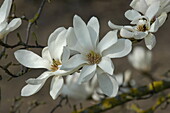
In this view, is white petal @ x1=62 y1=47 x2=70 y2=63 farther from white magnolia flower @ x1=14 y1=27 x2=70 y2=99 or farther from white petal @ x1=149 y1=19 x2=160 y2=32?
white petal @ x1=149 y1=19 x2=160 y2=32

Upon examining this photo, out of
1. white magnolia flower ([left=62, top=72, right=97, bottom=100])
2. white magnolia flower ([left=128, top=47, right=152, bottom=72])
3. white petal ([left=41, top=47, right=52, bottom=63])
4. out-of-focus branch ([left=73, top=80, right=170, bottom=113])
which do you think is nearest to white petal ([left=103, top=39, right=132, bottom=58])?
white petal ([left=41, top=47, right=52, bottom=63])

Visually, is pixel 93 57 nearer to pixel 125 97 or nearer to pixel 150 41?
pixel 150 41

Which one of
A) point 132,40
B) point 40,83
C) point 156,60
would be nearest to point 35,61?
point 40,83

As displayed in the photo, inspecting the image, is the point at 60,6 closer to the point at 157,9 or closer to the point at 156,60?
the point at 156,60

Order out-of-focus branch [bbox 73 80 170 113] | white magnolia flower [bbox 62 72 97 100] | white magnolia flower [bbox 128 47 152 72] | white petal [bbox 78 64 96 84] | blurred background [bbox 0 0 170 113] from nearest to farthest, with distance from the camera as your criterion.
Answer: white petal [bbox 78 64 96 84]
out-of-focus branch [bbox 73 80 170 113]
white magnolia flower [bbox 62 72 97 100]
white magnolia flower [bbox 128 47 152 72]
blurred background [bbox 0 0 170 113]

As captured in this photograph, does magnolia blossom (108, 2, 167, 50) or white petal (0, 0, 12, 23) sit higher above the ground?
white petal (0, 0, 12, 23)

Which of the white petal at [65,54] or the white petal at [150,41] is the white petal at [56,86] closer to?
the white petal at [65,54]
